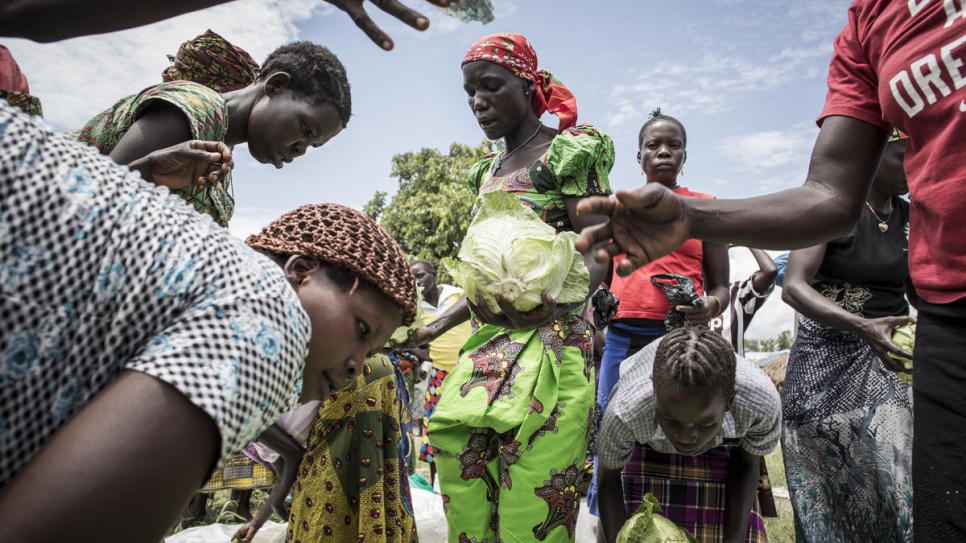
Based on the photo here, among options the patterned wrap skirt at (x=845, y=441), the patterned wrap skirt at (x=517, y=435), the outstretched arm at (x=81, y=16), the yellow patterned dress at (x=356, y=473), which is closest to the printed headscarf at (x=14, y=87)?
the outstretched arm at (x=81, y=16)

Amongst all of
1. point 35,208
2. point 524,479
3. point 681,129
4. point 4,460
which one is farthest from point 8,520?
point 681,129

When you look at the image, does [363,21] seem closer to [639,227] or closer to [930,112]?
[639,227]

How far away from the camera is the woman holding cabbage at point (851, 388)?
3.26 meters

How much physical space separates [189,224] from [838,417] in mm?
3351

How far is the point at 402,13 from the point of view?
144cm

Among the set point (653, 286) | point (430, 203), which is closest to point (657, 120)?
point (653, 286)

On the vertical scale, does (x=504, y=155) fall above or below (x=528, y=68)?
below

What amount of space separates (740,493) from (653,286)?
119 cm

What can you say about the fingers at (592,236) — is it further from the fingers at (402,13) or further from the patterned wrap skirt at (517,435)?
the patterned wrap skirt at (517,435)

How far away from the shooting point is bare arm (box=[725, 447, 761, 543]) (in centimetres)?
289

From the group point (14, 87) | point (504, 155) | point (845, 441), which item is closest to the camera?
point (14, 87)

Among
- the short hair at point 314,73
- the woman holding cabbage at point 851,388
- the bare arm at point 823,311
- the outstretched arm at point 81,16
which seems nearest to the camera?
the outstretched arm at point 81,16

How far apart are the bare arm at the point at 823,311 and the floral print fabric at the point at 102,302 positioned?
2881 mm

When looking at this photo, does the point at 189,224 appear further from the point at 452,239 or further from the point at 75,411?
the point at 452,239
